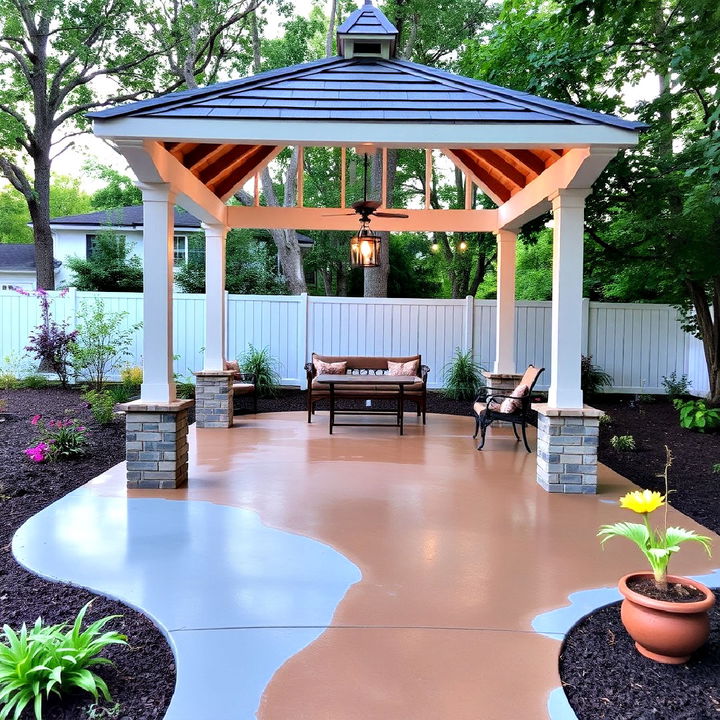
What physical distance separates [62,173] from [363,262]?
105 ft

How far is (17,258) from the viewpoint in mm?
20359

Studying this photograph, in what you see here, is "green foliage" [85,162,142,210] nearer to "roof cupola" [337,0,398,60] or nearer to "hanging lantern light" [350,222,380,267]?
"hanging lantern light" [350,222,380,267]

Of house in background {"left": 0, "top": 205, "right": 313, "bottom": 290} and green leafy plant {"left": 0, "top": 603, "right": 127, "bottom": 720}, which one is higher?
house in background {"left": 0, "top": 205, "right": 313, "bottom": 290}

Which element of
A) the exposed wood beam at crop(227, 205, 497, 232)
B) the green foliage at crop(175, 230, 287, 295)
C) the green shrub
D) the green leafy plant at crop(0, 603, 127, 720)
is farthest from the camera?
the green foliage at crop(175, 230, 287, 295)

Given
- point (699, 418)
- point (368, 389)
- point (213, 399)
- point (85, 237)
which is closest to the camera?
point (699, 418)

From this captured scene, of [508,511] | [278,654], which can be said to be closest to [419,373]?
[508,511]

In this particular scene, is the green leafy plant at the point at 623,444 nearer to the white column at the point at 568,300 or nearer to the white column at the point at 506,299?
the white column at the point at 506,299

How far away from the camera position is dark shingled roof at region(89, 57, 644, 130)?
436 centimetres

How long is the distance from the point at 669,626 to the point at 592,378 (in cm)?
849

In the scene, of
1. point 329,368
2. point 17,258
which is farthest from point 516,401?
point 17,258

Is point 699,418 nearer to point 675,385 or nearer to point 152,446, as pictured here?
point 675,385

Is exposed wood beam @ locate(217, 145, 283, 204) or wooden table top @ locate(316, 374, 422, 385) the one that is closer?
wooden table top @ locate(316, 374, 422, 385)

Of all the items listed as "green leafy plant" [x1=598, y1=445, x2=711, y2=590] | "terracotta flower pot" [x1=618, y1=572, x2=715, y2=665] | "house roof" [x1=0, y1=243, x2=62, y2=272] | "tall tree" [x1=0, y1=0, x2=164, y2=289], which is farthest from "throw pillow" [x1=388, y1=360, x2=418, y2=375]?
"house roof" [x1=0, y1=243, x2=62, y2=272]

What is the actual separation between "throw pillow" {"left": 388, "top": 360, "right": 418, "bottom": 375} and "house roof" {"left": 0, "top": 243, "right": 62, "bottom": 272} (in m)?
14.7
